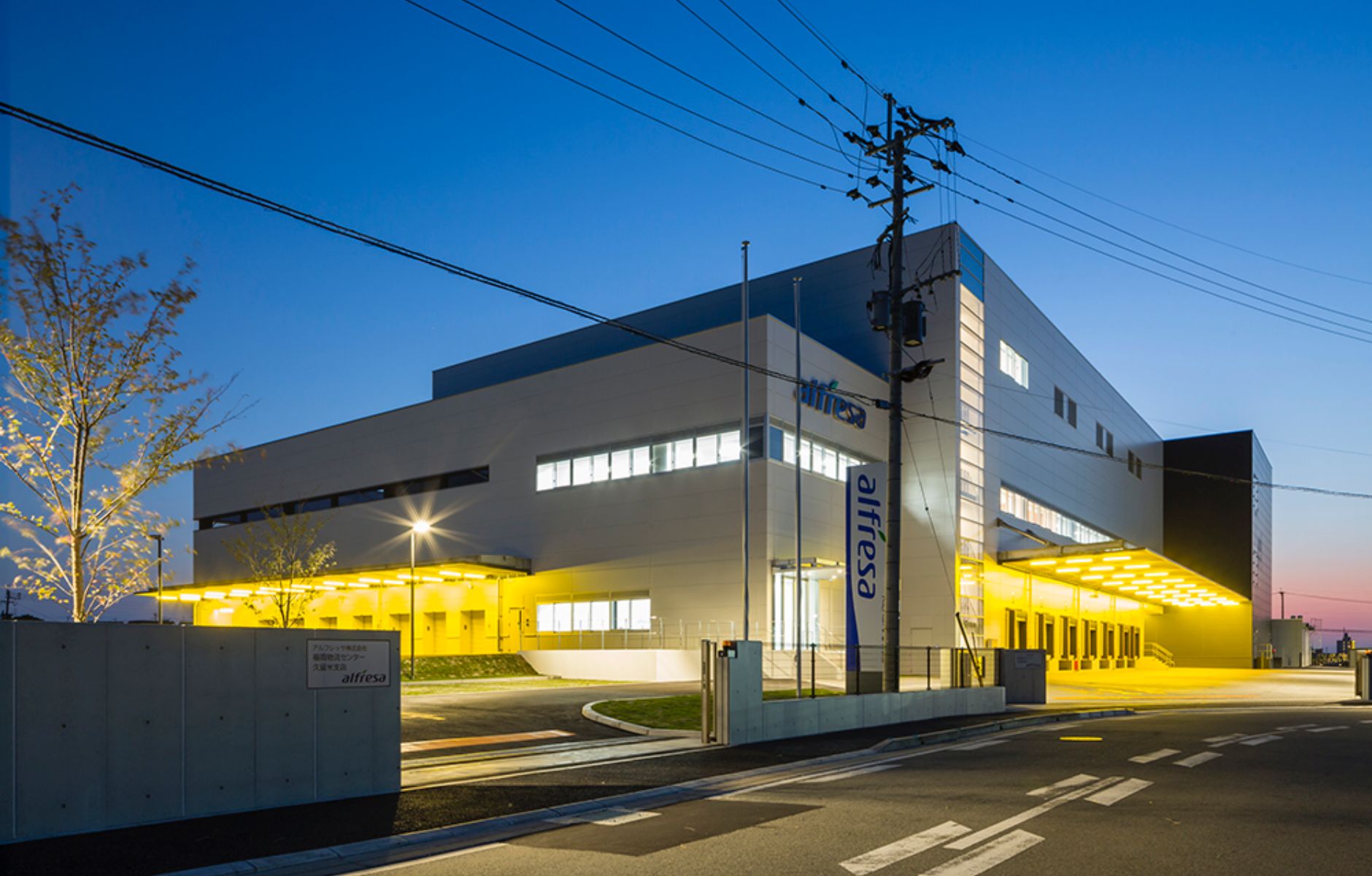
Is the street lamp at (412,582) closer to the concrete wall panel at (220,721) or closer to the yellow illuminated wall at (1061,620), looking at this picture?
the yellow illuminated wall at (1061,620)

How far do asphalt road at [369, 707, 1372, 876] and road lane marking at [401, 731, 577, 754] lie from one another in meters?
6.48

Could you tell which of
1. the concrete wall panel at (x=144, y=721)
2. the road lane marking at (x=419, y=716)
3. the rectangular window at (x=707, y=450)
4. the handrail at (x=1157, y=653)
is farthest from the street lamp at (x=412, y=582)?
the handrail at (x=1157, y=653)

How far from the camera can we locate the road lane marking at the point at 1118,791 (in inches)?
442

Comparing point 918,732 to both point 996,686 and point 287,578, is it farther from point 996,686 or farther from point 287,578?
point 287,578

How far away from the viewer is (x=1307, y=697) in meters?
35.6

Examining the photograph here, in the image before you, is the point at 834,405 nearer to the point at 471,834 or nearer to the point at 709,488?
the point at 709,488

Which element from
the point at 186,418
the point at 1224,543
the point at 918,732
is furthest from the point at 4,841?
the point at 1224,543

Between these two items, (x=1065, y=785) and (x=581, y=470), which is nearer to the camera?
(x=1065, y=785)

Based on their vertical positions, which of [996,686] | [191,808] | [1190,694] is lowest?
[1190,694]

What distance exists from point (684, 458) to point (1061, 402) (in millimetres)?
27770

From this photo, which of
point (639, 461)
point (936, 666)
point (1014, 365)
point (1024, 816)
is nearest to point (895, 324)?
point (936, 666)

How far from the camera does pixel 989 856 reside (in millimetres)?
8398

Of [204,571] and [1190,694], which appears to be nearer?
[1190,694]

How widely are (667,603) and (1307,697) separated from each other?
22.6 metres
